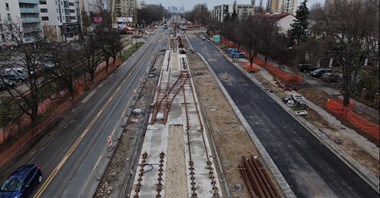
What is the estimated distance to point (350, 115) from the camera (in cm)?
2880

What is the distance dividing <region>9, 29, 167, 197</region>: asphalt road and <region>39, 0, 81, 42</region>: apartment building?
2227 inches

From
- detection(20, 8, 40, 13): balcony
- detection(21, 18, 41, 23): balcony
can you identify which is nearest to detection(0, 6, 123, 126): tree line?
detection(21, 18, 41, 23): balcony

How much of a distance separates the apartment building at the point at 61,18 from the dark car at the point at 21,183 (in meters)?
72.7

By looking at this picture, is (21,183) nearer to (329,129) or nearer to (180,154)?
(180,154)

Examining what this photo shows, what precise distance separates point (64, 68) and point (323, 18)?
Result: 91.6 ft

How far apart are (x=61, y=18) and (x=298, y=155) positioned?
3708 inches

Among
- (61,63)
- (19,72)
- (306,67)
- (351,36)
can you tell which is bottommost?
(306,67)

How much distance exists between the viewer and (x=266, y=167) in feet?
68.3

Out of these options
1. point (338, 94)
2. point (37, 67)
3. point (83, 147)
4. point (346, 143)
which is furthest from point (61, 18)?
point (346, 143)

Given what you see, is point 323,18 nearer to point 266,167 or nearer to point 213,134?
point 213,134

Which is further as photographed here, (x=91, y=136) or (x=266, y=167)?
(x=91, y=136)

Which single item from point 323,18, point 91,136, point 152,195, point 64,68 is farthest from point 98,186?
point 323,18

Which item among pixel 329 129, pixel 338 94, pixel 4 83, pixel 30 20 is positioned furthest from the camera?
pixel 30 20

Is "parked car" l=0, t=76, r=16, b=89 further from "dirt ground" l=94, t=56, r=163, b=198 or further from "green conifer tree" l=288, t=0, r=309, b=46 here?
"green conifer tree" l=288, t=0, r=309, b=46
